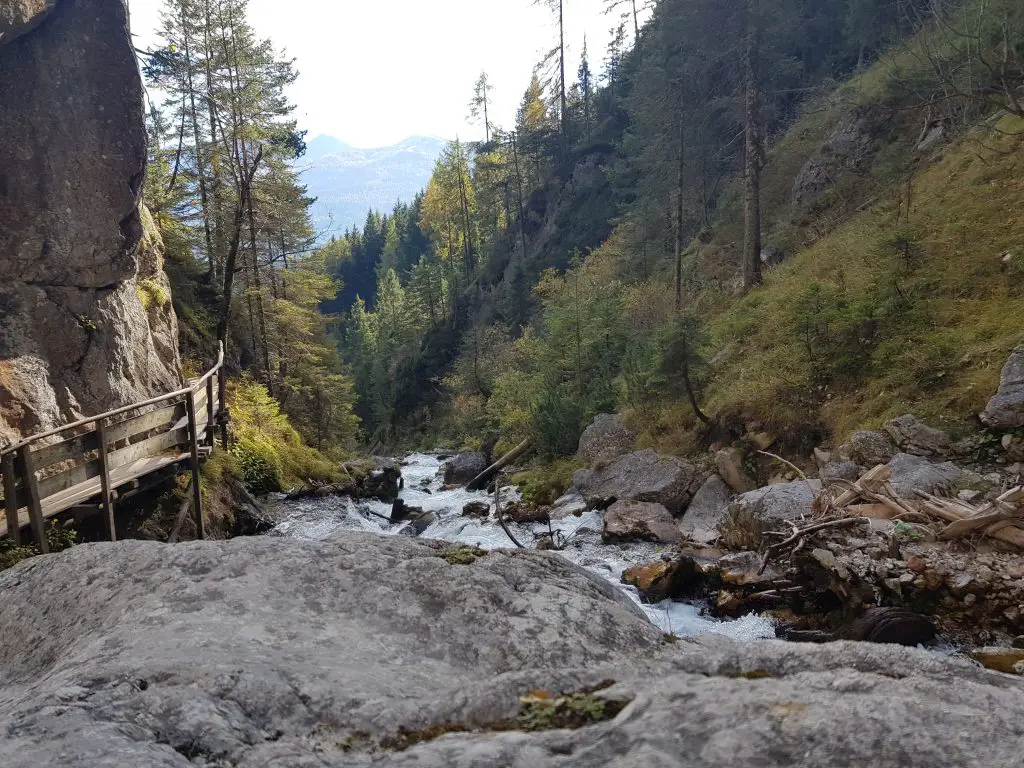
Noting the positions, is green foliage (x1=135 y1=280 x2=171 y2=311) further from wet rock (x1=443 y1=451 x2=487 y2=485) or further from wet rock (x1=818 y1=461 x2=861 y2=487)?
wet rock (x1=818 y1=461 x2=861 y2=487)

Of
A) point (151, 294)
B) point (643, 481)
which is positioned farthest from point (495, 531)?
point (151, 294)

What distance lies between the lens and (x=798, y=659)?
2.04 metres

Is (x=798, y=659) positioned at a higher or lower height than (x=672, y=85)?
lower

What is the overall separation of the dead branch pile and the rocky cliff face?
12.1m

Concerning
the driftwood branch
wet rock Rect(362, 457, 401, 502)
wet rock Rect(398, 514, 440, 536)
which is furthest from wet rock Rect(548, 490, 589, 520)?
wet rock Rect(362, 457, 401, 502)

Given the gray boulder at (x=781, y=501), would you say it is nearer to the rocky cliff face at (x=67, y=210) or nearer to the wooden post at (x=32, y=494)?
the wooden post at (x=32, y=494)

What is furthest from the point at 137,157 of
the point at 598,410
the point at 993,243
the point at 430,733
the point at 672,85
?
the point at 672,85

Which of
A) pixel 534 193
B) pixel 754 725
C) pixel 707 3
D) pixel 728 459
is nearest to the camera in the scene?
pixel 754 725

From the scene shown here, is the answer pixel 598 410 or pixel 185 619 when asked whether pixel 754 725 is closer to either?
pixel 185 619

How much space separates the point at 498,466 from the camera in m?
19.7

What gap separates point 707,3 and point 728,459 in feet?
54.0

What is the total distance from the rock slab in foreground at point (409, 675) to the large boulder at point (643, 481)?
9512 millimetres

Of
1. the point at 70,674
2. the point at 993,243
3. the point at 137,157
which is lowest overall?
the point at 70,674

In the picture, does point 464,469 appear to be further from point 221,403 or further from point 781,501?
point 781,501
